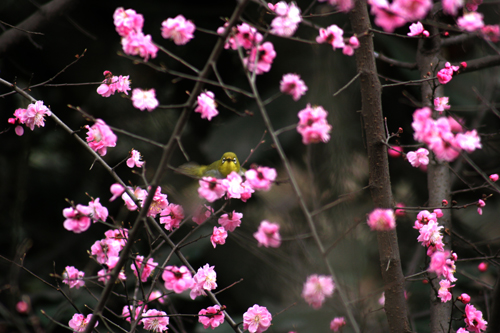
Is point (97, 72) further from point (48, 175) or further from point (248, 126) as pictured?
point (248, 126)

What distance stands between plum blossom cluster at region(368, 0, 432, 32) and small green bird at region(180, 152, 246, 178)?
1.78 m

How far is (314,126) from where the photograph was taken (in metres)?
1.08

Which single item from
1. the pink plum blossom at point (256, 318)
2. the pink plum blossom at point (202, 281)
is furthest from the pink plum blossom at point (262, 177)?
the pink plum blossom at point (256, 318)

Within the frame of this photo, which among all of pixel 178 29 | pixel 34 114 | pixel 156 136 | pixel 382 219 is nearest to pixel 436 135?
pixel 382 219

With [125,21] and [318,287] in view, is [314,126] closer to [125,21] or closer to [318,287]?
[318,287]

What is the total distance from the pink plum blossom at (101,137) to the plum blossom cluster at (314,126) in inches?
22.4

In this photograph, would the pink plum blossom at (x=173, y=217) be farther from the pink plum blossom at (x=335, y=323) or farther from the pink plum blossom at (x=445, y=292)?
the pink plum blossom at (x=445, y=292)

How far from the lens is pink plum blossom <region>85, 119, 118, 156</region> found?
1.28 m

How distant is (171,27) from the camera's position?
1182 mm

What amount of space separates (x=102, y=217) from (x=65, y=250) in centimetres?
213

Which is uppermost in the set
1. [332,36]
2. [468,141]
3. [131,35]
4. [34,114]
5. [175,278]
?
[332,36]

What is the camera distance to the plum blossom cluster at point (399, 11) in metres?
0.94

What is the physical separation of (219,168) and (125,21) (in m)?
1.74

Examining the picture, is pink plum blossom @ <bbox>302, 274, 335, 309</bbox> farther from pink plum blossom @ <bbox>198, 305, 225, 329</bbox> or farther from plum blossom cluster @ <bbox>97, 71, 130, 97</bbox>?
plum blossom cluster @ <bbox>97, 71, 130, 97</bbox>
